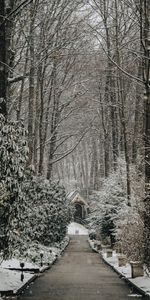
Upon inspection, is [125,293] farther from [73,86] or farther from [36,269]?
[73,86]

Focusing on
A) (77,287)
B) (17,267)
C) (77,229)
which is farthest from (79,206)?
(77,287)

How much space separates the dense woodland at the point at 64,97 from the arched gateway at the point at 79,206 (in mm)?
28176

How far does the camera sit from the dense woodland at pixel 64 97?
1141cm

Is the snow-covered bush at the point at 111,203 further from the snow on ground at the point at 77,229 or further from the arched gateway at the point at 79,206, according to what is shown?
the arched gateway at the point at 79,206

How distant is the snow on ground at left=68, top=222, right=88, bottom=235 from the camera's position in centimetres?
6581

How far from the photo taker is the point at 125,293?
13195 millimetres

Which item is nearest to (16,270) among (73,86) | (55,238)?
(55,238)

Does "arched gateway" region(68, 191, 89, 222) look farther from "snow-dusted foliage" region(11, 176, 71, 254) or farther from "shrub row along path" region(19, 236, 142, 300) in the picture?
"shrub row along path" region(19, 236, 142, 300)

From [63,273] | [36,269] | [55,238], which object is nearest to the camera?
[36,269]

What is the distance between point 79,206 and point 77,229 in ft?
23.1

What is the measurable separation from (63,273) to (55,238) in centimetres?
1176

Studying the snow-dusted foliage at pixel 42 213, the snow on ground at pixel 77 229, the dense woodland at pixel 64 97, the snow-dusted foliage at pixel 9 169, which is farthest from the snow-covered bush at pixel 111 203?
the snow on ground at pixel 77 229

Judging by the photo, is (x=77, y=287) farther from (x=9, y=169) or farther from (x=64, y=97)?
(x=64, y=97)

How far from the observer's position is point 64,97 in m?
33.8
